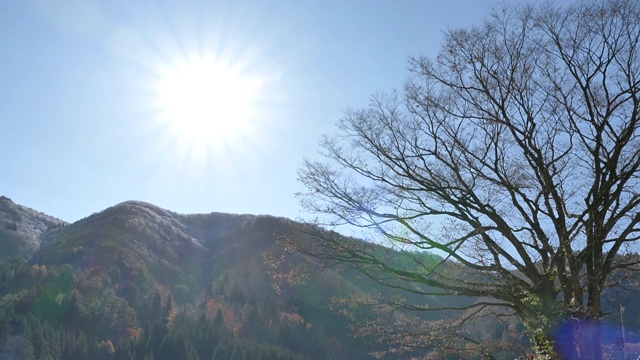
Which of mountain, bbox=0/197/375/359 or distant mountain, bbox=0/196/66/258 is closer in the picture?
mountain, bbox=0/197/375/359

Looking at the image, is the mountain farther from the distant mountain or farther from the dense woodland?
the distant mountain

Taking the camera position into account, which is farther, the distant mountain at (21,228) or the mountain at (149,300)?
the distant mountain at (21,228)

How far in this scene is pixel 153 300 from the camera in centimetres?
8531

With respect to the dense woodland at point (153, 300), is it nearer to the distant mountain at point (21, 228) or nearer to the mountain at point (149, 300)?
the mountain at point (149, 300)

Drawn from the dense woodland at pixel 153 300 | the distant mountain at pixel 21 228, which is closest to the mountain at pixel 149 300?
the dense woodland at pixel 153 300

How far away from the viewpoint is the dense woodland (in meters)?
63.3

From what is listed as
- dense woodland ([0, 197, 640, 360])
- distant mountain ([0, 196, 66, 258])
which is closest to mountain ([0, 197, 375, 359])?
dense woodland ([0, 197, 640, 360])

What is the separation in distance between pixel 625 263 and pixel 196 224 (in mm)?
148936

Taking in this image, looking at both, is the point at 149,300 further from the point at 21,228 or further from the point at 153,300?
the point at 21,228

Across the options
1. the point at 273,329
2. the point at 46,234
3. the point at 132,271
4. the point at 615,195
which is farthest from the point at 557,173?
the point at 46,234

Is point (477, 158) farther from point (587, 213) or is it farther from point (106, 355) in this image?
point (106, 355)

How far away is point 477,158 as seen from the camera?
8.00 m

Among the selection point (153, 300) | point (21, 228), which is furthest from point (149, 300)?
point (21, 228)

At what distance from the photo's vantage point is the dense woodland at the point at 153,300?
208ft
